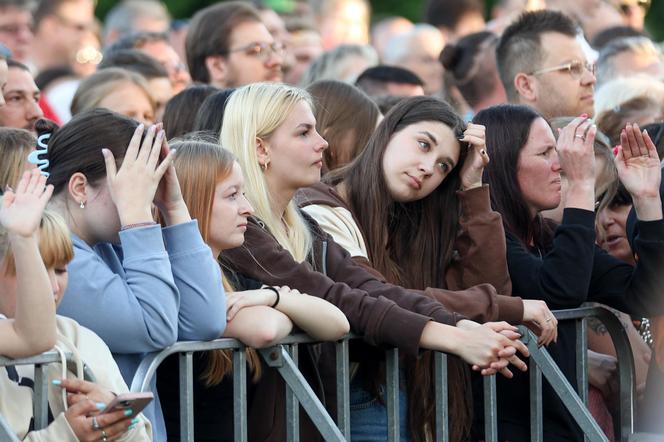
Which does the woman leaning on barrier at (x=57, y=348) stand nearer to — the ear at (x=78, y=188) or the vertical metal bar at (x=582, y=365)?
the ear at (x=78, y=188)

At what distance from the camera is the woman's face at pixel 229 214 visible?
451 cm

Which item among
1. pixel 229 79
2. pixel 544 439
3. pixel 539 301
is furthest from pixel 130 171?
pixel 229 79

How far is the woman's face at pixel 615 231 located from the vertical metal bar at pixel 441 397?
5.65ft

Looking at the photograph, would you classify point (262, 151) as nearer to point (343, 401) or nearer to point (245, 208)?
point (245, 208)

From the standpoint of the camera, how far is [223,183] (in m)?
4.55

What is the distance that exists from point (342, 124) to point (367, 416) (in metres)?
1.68

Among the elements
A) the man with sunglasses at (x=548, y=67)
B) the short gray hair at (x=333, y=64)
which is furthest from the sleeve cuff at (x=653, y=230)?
the short gray hair at (x=333, y=64)

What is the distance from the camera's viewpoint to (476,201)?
5.32 meters

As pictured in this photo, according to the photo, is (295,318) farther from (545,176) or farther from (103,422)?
(545,176)

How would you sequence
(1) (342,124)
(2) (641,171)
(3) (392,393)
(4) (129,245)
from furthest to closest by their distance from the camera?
1. (1) (342,124)
2. (2) (641,171)
3. (3) (392,393)
4. (4) (129,245)

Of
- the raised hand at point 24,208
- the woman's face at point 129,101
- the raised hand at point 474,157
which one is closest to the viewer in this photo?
the raised hand at point 24,208

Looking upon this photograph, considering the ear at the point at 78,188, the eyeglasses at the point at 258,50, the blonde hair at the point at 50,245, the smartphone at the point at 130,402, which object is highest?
the eyeglasses at the point at 258,50

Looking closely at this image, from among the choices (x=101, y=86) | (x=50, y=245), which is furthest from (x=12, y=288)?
(x=101, y=86)

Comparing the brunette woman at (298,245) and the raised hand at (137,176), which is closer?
the raised hand at (137,176)
